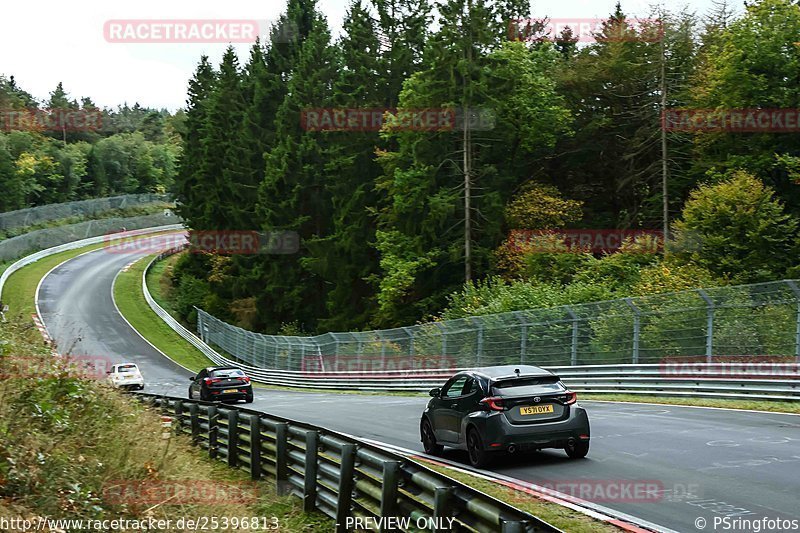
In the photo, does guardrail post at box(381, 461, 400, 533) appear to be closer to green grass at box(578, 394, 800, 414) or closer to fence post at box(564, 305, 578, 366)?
green grass at box(578, 394, 800, 414)

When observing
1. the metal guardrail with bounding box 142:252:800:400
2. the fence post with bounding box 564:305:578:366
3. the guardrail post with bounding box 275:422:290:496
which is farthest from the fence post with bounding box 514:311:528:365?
the guardrail post with bounding box 275:422:290:496

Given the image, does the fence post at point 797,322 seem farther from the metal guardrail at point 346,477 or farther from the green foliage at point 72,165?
the green foliage at point 72,165

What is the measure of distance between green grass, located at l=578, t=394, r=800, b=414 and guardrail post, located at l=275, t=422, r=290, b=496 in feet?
35.1

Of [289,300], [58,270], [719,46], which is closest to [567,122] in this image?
[719,46]

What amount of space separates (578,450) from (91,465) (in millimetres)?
7137

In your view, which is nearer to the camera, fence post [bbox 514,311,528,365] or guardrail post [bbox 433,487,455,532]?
guardrail post [bbox 433,487,455,532]

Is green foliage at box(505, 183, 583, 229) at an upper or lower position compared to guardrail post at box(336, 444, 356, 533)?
upper

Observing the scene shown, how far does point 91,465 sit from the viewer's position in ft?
33.2

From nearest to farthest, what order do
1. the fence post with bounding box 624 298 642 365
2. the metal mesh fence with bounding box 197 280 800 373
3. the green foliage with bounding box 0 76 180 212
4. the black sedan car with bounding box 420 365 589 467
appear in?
the black sedan car with bounding box 420 365 589 467 → the metal mesh fence with bounding box 197 280 800 373 → the fence post with bounding box 624 298 642 365 → the green foliage with bounding box 0 76 180 212

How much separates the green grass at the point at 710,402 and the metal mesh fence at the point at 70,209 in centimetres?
8114

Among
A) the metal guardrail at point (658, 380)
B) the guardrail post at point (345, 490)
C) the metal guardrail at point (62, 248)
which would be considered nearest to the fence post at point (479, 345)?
the metal guardrail at point (658, 380)

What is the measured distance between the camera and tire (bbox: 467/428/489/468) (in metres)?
13.5

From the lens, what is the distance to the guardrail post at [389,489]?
8875 mm

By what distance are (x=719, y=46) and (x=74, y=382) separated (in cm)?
4552
